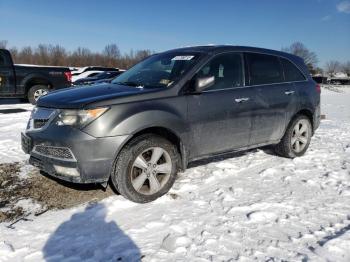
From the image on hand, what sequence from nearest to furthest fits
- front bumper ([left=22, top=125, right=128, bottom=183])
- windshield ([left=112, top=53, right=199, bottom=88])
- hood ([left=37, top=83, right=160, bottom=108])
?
front bumper ([left=22, top=125, right=128, bottom=183]) < hood ([left=37, top=83, right=160, bottom=108]) < windshield ([left=112, top=53, right=199, bottom=88])

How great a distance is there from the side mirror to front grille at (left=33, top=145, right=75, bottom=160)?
5.35 ft

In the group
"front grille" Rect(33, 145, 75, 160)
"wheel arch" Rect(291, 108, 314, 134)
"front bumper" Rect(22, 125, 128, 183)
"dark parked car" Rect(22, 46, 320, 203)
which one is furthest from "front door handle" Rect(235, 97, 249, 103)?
"front grille" Rect(33, 145, 75, 160)

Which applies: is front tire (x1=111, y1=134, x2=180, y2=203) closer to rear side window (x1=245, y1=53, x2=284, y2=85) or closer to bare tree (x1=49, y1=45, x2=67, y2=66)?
rear side window (x1=245, y1=53, x2=284, y2=85)

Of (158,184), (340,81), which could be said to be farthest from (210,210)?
(340,81)

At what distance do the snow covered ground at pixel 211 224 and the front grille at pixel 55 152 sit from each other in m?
0.59

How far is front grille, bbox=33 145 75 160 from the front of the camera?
389 centimetres

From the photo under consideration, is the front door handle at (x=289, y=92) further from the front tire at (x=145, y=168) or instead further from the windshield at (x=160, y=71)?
the front tire at (x=145, y=168)

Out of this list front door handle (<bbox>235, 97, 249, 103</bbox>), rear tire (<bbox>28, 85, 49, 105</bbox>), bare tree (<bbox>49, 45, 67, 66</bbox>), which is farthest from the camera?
bare tree (<bbox>49, 45, 67, 66</bbox>)

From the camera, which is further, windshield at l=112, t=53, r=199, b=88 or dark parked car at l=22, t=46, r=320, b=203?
windshield at l=112, t=53, r=199, b=88

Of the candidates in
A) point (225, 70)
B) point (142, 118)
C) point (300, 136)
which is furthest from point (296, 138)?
point (142, 118)

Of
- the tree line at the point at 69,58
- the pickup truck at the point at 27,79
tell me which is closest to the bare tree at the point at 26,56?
the tree line at the point at 69,58

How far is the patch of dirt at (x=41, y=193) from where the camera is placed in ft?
13.4

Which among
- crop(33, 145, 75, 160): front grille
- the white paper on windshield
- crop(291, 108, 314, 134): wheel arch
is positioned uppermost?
the white paper on windshield

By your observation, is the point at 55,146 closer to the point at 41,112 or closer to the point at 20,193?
the point at 41,112
